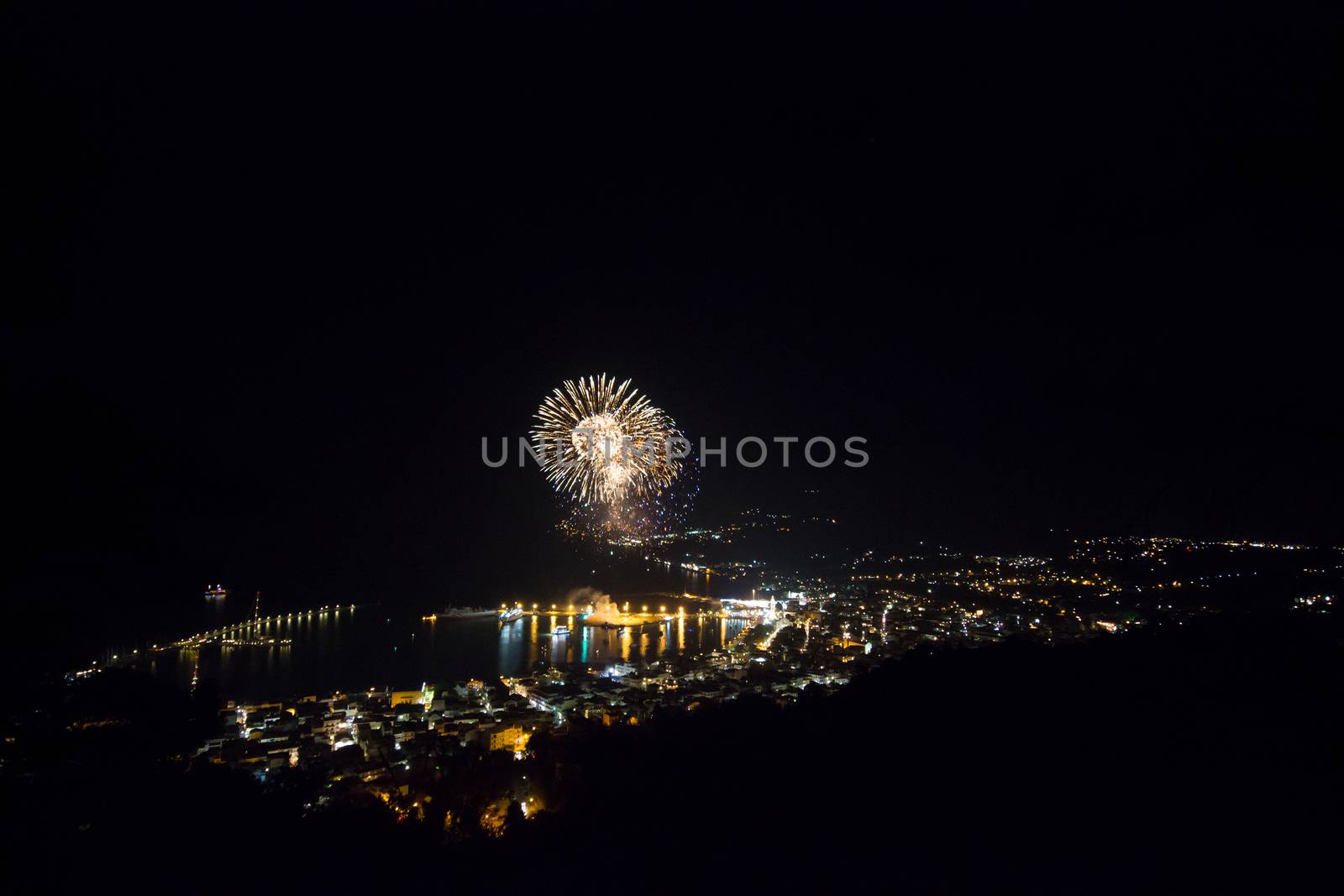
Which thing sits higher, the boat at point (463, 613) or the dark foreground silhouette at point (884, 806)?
the dark foreground silhouette at point (884, 806)

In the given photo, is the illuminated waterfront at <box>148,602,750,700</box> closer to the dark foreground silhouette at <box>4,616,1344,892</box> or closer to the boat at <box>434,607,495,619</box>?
the boat at <box>434,607,495,619</box>

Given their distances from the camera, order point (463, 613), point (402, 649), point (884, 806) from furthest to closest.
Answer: point (463, 613), point (402, 649), point (884, 806)

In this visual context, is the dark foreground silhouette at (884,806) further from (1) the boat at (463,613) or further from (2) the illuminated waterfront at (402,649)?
(1) the boat at (463,613)

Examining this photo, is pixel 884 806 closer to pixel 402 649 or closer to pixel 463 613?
pixel 402 649

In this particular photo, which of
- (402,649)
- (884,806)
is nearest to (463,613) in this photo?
(402,649)

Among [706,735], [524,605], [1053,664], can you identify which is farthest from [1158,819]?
[524,605]

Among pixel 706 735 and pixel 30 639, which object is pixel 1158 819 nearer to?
pixel 706 735

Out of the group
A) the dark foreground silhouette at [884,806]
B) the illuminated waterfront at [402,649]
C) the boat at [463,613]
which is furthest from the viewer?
the boat at [463,613]

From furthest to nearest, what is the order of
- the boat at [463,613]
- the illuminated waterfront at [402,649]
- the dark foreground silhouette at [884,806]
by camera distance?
the boat at [463,613] < the illuminated waterfront at [402,649] < the dark foreground silhouette at [884,806]

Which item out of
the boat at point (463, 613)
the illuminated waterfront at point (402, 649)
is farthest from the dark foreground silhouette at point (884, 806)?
the boat at point (463, 613)
